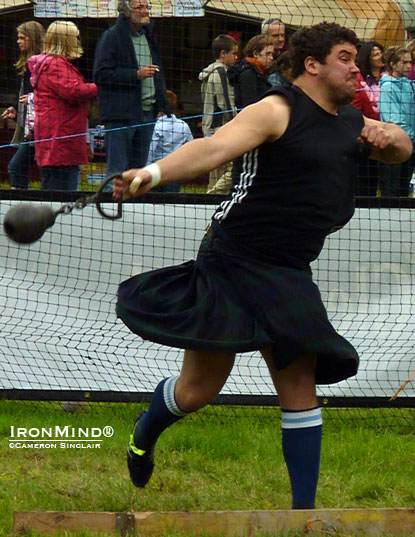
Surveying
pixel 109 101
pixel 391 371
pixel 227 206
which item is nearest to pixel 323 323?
pixel 227 206

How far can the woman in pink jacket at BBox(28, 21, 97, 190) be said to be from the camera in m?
7.77

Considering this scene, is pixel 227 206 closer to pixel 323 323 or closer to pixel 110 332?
pixel 323 323

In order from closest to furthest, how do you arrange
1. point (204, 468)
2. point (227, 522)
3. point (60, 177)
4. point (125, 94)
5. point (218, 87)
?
point (227, 522)
point (204, 468)
point (60, 177)
point (125, 94)
point (218, 87)

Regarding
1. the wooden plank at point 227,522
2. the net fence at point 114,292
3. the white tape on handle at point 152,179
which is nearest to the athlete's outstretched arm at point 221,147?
the white tape on handle at point 152,179

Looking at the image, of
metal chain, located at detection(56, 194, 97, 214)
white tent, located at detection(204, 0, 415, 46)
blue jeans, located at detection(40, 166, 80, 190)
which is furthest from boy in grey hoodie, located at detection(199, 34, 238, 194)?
metal chain, located at detection(56, 194, 97, 214)

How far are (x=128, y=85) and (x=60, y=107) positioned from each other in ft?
1.78

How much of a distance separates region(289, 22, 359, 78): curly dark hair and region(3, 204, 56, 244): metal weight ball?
112 centimetres

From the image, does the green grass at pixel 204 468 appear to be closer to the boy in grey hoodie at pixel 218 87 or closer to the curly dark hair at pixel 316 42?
the curly dark hair at pixel 316 42

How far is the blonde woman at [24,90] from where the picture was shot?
27.1 feet

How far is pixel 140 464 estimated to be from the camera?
4395mm

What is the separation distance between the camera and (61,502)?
14.1 ft

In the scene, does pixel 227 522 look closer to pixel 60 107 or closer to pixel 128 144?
pixel 128 144

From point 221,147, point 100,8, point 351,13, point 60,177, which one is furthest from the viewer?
point 100,8

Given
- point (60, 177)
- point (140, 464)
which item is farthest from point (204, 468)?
point (60, 177)
